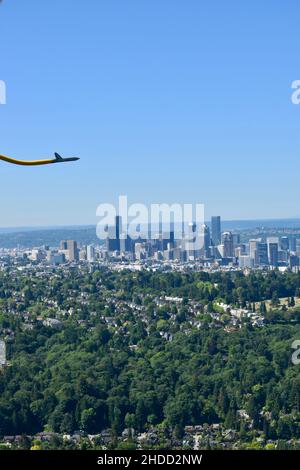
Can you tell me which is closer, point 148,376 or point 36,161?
point 36,161

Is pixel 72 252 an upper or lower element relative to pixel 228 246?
lower

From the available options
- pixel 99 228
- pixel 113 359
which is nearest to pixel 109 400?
pixel 113 359

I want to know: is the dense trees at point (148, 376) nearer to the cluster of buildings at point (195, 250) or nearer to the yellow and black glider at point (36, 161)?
the yellow and black glider at point (36, 161)

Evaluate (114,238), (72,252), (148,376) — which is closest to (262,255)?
(114,238)

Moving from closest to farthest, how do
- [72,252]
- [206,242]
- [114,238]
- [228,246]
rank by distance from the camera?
[206,242]
[114,238]
[228,246]
[72,252]

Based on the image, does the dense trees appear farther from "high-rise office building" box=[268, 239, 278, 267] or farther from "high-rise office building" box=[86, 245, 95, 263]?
"high-rise office building" box=[86, 245, 95, 263]

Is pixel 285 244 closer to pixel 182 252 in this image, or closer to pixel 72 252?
pixel 182 252

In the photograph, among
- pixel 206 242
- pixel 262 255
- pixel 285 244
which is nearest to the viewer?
pixel 262 255

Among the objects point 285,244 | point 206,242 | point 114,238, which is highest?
point 114,238

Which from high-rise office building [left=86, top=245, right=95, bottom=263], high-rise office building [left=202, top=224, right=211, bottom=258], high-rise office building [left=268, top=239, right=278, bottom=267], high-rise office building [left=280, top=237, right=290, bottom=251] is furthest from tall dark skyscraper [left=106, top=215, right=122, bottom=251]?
high-rise office building [left=280, top=237, right=290, bottom=251]

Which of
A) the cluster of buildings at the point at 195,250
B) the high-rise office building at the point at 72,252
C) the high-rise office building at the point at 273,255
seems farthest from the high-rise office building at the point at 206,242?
the high-rise office building at the point at 72,252
